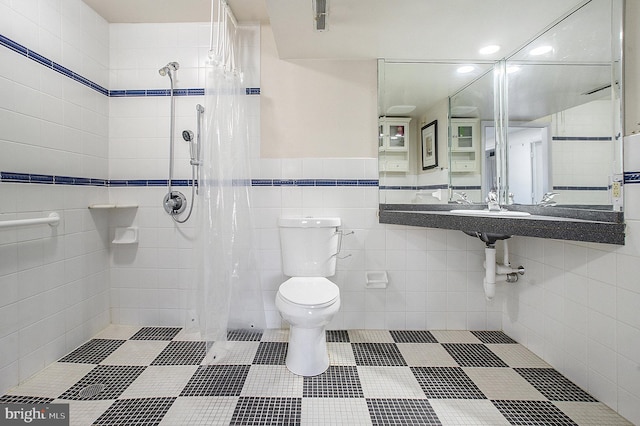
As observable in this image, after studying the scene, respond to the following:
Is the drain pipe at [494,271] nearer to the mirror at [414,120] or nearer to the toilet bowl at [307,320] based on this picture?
the mirror at [414,120]

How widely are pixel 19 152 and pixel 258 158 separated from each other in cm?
130

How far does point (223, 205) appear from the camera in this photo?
1798 millimetres

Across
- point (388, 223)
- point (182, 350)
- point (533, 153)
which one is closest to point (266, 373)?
point (182, 350)

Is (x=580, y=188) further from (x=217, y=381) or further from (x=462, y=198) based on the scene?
(x=217, y=381)

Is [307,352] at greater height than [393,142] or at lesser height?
lesser

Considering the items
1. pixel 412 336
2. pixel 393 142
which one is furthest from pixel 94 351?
pixel 393 142

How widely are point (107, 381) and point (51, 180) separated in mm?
1194

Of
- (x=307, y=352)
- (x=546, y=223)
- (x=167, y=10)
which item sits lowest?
(x=307, y=352)

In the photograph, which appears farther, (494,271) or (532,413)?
(494,271)

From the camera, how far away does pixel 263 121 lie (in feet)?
7.26

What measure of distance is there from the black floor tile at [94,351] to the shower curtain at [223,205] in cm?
64

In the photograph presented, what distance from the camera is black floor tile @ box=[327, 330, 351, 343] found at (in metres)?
2.05

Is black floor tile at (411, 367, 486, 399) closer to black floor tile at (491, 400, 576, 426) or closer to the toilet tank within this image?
black floor tile at (491, 400, 576, 426)

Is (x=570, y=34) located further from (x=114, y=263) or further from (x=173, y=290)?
(x=114, y=263)
